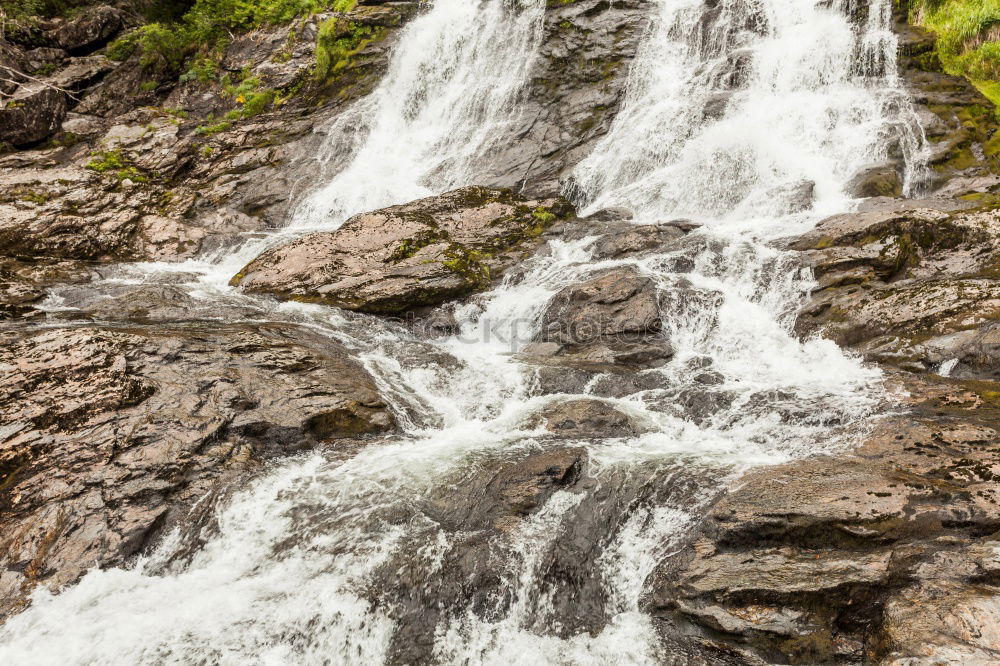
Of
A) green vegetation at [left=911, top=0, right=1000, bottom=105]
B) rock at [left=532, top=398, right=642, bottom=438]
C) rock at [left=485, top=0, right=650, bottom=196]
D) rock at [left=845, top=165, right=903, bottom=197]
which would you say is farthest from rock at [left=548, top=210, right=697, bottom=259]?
green vegetation at [left=911, top=0, right=1000, bottom=105]

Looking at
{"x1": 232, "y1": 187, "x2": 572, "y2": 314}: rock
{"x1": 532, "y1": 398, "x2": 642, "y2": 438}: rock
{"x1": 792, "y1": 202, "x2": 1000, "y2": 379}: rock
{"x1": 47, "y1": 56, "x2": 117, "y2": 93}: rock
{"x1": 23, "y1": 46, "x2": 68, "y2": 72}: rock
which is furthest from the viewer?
{"x1": 23, "y1": 46, "x2": 68, "y2": 72}: rock

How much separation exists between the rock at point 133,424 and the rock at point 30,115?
41.6ft

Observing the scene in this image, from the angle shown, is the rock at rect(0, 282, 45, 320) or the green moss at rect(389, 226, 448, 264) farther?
the green moss at rect(389, 226, 448, 264)

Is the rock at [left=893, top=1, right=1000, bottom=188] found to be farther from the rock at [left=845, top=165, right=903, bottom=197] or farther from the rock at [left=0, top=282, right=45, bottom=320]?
the rock at [left=0, top=282, right=45, bottom=320]

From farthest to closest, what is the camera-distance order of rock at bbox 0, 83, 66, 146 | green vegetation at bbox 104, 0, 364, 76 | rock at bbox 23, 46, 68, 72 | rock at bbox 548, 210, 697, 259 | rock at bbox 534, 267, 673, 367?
green vegetation at bbox 104, 0, 364, 76
rock at bbox 23, 46, 68, 72
rock at bbox 0, 83, 66, 146
rock at bbox 548, 210, 697, 259
rock at bbox 534, 267, 673, 367

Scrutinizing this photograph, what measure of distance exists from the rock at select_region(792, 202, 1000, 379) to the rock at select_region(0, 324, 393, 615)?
6.44m

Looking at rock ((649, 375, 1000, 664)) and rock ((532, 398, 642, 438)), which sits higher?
rock ((649, 375, 1000, 664))

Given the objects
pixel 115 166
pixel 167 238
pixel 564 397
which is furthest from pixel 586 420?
pixel 115 166

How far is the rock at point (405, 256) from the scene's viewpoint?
1050 centimetres

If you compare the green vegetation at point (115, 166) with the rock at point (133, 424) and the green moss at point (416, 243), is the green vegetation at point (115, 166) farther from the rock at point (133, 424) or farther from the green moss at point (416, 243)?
the rock at point (133, 424)

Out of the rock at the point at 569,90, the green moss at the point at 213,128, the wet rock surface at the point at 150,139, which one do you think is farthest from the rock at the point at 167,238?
the rock at the point at 569,90

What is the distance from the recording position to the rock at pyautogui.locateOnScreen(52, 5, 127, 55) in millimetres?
20312

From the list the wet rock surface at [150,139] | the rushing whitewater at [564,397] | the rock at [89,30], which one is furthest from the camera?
the rock at [89,30]

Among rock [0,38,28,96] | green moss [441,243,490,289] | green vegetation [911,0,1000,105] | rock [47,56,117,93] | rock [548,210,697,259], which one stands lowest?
green moss [441,243,490,289]
